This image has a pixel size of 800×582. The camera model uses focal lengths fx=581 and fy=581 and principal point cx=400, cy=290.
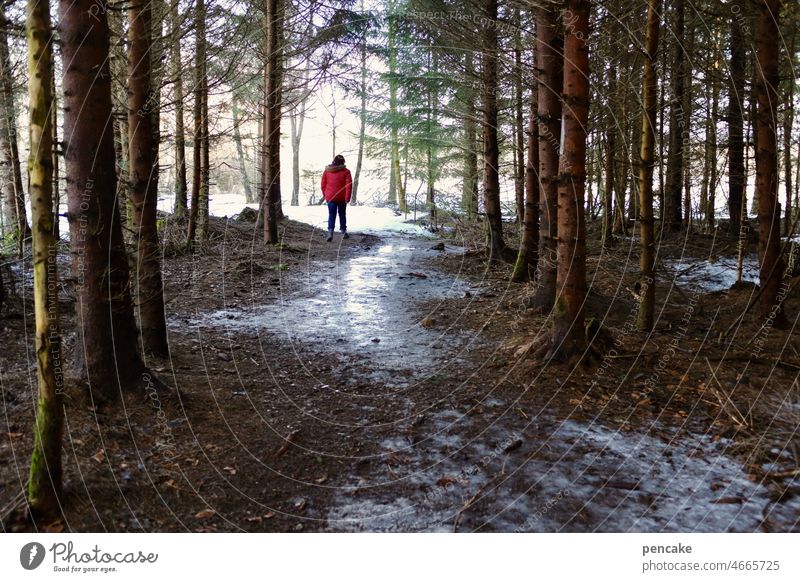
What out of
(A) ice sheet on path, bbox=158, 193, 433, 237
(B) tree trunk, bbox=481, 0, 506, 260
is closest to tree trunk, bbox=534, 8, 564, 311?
(B) tree trunk, bbox=481, 0, 506, 260

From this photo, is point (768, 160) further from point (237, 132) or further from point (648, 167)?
point (237, 132)

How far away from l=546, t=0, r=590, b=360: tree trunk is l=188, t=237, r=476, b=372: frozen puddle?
1.68 m

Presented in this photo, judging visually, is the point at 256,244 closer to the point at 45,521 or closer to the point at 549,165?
the point at 549,165

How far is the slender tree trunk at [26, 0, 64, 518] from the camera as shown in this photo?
2.92 m

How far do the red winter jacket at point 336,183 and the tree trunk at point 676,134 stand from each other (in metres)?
7.69

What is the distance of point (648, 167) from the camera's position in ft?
23.6

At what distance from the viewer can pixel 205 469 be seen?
4262 mm

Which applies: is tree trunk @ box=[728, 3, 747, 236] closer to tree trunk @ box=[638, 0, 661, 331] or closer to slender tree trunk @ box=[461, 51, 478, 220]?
slender tree trunk @ box=[461, 51, 478, 220]

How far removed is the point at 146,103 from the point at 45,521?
4368mm

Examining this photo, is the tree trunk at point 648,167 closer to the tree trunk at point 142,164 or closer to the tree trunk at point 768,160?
the tree trunk at point 768,160

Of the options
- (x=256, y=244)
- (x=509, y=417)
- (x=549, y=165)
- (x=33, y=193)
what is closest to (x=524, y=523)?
(x=509, y=417)

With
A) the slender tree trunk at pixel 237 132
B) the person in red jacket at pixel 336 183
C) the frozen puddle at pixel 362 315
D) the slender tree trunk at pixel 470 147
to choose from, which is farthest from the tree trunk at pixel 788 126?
the person in red jacket at pixel 336 183

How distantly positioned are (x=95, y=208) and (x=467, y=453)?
351 centimetres

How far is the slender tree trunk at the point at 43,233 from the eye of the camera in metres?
2.92
